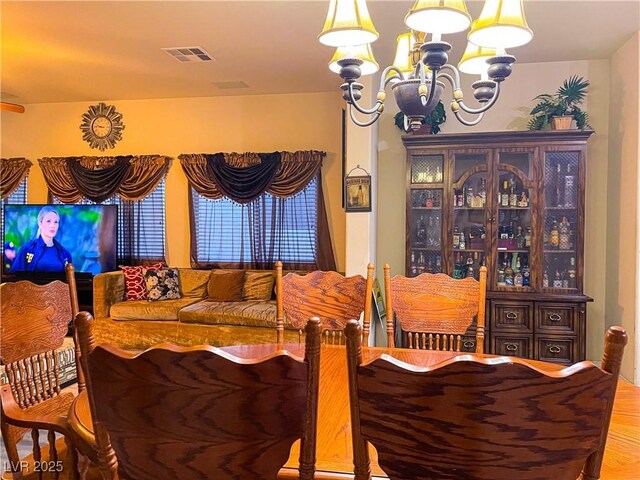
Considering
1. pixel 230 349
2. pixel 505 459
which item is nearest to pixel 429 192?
pixel 230 349

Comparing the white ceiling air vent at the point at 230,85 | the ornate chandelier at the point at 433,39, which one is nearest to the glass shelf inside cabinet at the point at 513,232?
the ornate chandelier at the point at 433,39

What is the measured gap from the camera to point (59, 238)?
5.55 m

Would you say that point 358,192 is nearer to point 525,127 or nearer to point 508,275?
point 508,275

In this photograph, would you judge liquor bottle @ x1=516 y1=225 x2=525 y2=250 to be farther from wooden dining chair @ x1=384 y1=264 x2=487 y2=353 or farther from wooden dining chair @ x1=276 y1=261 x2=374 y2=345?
wooden dining chair @ x1=276 y1=261 x2=374 y2=345

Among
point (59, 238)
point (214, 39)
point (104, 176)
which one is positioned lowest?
point (59, 238)

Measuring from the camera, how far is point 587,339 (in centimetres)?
420

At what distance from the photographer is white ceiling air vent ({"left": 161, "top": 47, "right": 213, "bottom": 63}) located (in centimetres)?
388

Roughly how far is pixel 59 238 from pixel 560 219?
5.34m

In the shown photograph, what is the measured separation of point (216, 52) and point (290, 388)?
372 centimetres

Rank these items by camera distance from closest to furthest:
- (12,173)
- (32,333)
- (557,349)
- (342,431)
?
(342,431) → (32,333) → (557,349) → (12,173)

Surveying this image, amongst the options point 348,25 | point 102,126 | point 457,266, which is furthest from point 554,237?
point 102,126

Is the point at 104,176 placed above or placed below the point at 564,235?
above

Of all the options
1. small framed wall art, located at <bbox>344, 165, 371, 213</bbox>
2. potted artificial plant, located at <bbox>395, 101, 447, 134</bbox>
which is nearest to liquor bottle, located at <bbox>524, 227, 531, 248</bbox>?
potted artificial plant, located at <bbox>395, 101, 447, 134</bbox>

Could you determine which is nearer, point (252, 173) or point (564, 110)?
point (564, 110)
